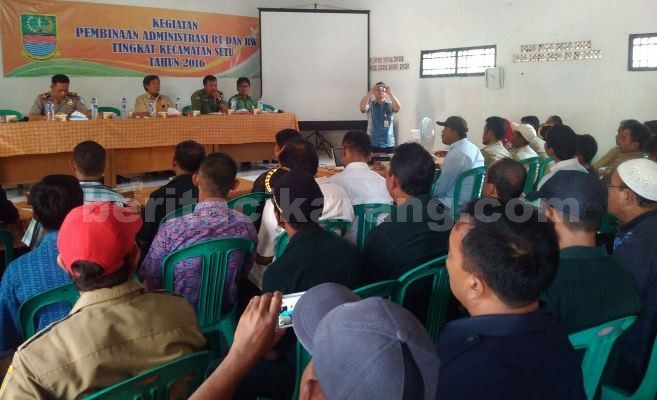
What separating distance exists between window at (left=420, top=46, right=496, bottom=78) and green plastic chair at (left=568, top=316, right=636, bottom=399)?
639 centimetres

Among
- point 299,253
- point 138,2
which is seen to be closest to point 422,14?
point 138,2

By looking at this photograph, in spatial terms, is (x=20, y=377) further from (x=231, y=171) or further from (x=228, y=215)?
(x=231, y=171)

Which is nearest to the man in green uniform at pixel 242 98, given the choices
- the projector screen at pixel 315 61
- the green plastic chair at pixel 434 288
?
the projector screen at pixel 315 61

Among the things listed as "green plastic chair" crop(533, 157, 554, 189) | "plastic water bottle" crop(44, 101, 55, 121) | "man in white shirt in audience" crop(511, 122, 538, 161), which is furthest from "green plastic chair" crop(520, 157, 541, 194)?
"plastic water bottle" crop(44, 101, 55, 121)

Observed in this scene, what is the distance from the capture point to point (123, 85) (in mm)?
7980

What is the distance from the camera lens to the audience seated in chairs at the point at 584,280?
5.26ft

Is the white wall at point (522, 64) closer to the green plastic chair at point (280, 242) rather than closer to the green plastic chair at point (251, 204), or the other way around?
the green plastic chair at point (251, 204)

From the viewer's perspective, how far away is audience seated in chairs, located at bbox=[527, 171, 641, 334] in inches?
63.2

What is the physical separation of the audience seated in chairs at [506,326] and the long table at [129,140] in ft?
17.1

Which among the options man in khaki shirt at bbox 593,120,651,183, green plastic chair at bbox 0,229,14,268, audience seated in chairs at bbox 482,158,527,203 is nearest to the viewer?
green plastic chair at bbox 0,229,14,268

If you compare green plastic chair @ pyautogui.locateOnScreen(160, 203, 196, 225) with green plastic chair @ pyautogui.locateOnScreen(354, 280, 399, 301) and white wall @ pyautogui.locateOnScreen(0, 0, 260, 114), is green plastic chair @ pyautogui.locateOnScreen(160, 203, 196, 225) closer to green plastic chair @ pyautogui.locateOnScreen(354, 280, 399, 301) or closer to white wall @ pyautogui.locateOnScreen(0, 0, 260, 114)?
green plastic chair @ pyautogui.locateOnScreen(354, 280, 399, 301)

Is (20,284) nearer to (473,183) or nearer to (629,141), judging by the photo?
(473,183)

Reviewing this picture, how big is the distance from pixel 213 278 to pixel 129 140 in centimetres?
417

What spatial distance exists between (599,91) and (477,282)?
5.95 metres
